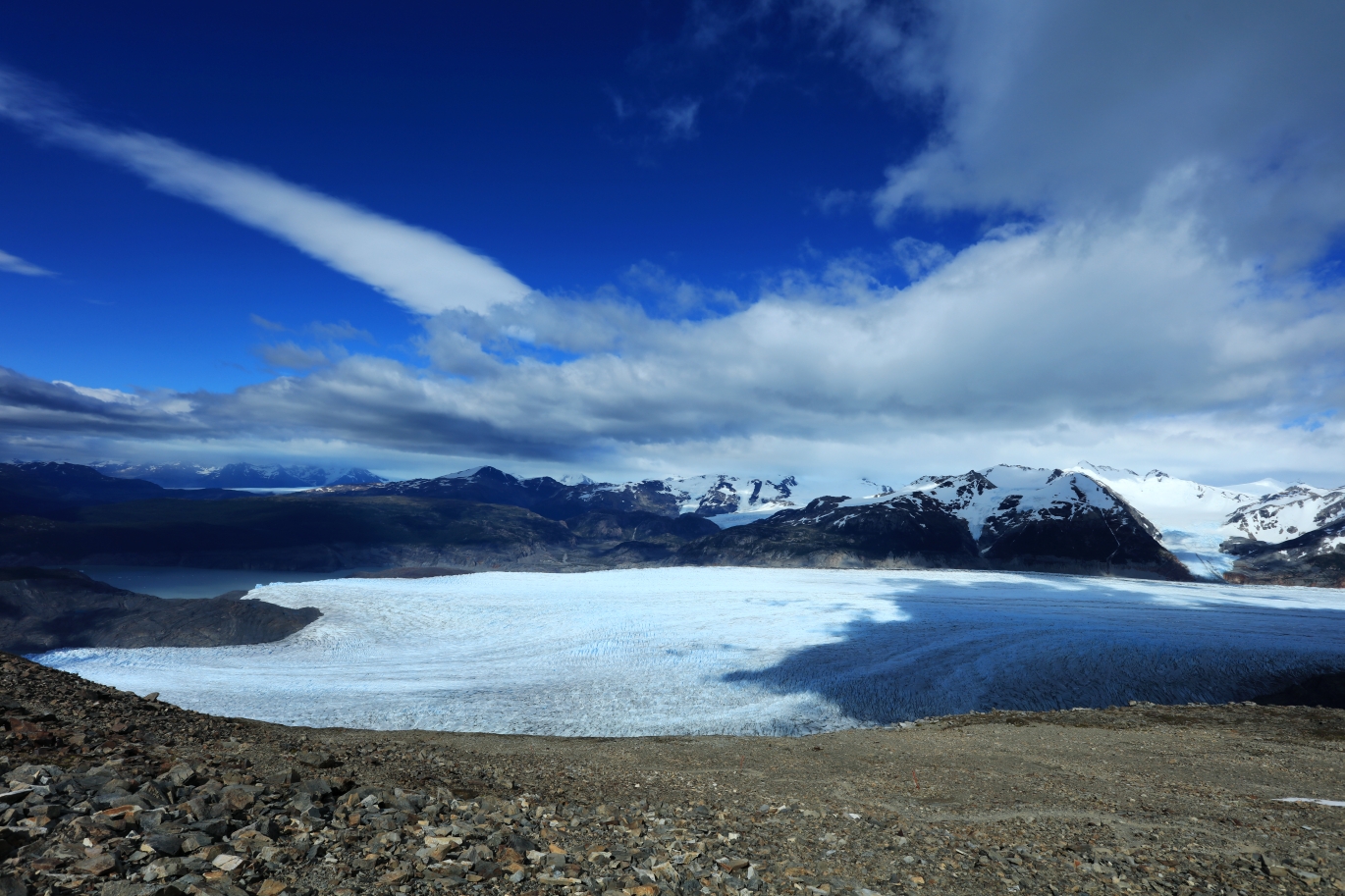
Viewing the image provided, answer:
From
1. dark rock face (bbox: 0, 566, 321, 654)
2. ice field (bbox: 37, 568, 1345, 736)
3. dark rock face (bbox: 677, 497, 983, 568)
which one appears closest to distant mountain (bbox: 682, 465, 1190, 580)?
dark rock face (bbox: 677, 497, 983, 568)

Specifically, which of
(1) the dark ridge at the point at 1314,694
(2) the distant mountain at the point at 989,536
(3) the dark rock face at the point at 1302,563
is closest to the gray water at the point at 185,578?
(2) the distant mountain at the point at 989,536

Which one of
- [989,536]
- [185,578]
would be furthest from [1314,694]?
[185,578]

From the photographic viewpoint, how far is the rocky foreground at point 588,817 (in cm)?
606

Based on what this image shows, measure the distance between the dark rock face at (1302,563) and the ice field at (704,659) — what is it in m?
130

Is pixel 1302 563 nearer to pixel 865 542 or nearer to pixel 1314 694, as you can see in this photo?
pixel 865 542

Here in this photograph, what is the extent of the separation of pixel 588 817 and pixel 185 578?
20305cm

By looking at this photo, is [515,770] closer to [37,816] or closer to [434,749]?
[434,749]

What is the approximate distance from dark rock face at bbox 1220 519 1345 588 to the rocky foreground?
20541 centimetres

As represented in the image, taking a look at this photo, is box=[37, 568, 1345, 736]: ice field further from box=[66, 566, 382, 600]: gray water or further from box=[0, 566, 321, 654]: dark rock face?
box=[66, 566, 382, 600]: gray water

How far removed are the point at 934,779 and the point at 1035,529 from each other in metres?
187

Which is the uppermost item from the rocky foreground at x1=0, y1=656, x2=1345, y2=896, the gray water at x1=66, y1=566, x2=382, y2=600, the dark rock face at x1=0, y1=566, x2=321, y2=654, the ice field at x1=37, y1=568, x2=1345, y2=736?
the rocky foreground at x1=0, y1=656, x2=1345, y2=896

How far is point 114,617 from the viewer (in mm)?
61594

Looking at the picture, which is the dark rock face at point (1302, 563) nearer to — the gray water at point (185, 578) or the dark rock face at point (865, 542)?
the dark rock face at point (865, 542)

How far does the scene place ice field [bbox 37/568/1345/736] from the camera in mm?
31844
